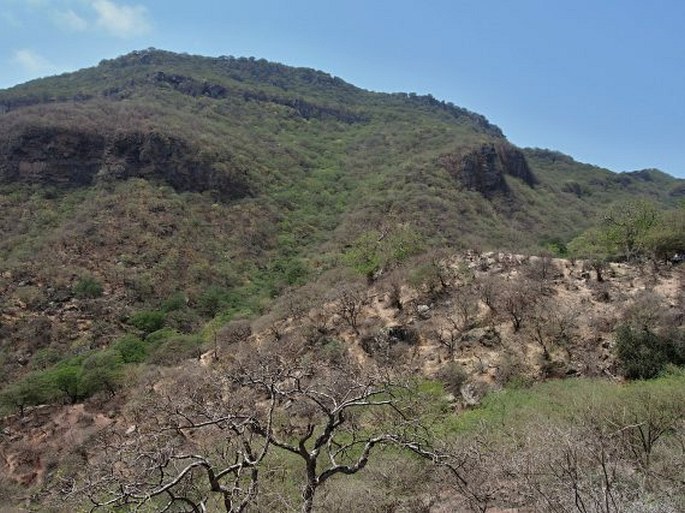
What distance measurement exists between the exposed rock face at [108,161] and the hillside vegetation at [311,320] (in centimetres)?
25

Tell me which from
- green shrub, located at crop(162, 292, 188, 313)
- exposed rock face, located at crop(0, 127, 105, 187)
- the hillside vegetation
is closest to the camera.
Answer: the hillside vegetation

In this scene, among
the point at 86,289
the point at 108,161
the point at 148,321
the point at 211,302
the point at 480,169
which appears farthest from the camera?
the point at 480,169

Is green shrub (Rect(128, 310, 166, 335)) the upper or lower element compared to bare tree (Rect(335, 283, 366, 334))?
lower

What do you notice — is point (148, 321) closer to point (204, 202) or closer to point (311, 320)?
point (311, 320)

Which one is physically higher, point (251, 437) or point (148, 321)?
point (251, 437)

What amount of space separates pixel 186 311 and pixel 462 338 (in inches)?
953

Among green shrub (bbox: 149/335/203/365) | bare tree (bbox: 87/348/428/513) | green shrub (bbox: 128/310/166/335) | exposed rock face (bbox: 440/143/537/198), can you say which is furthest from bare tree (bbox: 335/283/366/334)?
exposed rock face (bbox: 440/143/537/198)

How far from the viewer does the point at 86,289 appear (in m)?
36.9

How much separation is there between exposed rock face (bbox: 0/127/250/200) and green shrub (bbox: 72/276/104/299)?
20425mm

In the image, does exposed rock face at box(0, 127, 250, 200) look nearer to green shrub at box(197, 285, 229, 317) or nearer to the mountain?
the mountain

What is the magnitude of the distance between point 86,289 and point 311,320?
20721 mm

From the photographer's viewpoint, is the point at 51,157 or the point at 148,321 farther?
the point at 51,157

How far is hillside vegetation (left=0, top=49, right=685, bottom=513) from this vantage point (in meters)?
8.20

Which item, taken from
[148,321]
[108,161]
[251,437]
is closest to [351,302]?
[251,437]
